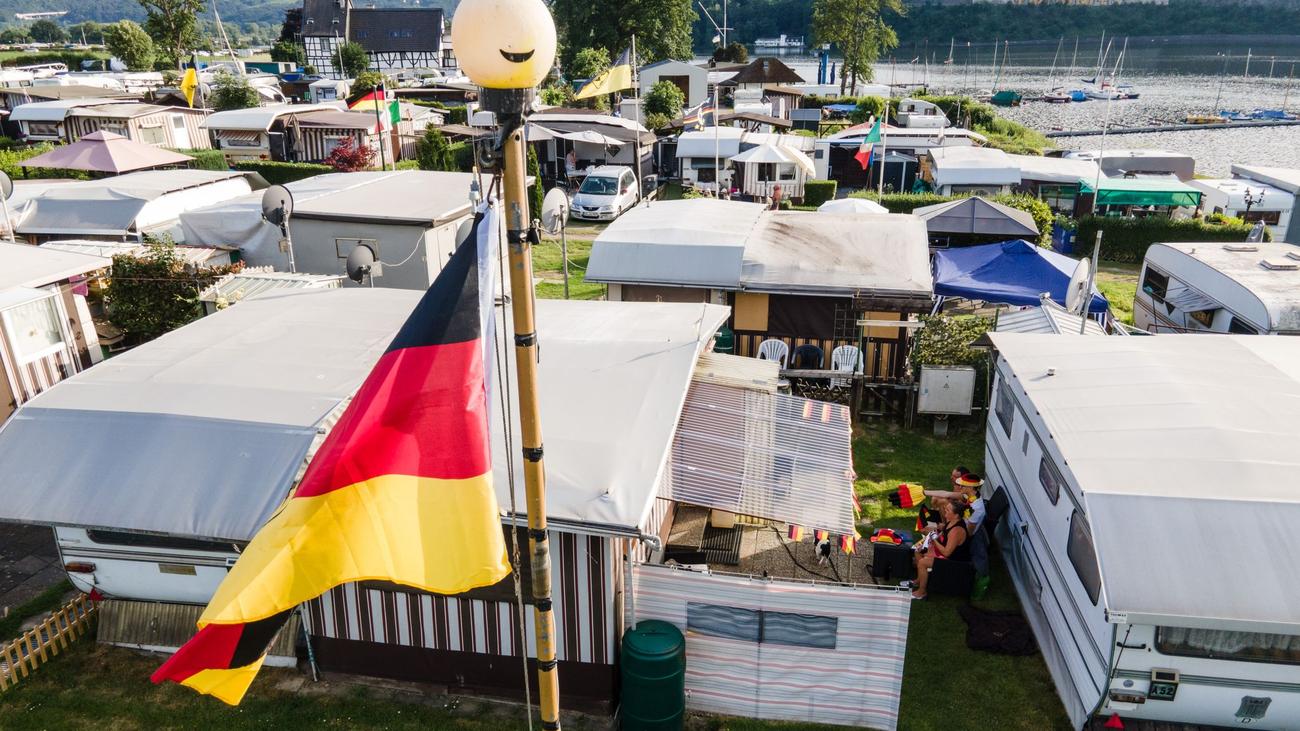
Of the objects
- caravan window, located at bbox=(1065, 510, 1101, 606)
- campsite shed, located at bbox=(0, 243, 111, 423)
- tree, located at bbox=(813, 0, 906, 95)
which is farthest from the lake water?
campsite shed, located at bbox=(0, 243, 111, 423)

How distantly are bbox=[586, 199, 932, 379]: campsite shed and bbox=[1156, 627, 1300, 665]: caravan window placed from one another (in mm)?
8161

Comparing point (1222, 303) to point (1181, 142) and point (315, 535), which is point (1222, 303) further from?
point (1181, 142)

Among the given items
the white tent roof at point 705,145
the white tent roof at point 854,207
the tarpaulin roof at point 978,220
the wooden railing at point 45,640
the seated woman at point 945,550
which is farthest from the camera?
the white tent roof at point 705,145

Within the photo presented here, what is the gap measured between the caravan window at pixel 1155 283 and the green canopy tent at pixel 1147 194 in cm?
1203

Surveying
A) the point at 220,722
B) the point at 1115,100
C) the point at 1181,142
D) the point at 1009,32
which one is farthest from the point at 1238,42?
the point at 220,722

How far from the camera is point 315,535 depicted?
4691 millimetres

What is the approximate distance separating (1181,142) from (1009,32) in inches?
4079

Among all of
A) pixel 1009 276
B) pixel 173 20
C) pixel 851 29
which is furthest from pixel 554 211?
pixel 173 20

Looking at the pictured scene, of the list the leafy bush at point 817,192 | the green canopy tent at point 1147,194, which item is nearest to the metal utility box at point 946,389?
the green canopy tent at point 1147,194

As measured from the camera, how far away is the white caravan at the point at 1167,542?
7.21 m

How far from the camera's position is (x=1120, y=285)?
2448cm

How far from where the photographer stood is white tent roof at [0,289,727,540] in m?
8.19

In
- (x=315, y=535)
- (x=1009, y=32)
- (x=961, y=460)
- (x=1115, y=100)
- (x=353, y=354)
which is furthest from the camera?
(x=1009, y=32)

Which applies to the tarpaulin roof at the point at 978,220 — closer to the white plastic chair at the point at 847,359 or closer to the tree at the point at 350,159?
the white plastic chair at the point at 847,359
